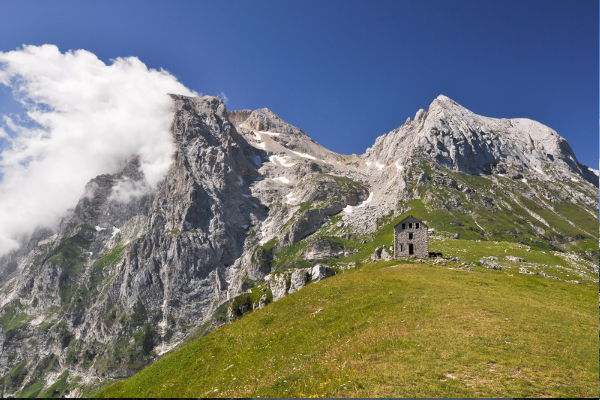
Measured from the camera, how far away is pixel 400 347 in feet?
96.4

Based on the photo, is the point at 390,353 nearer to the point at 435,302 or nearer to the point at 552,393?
the point at 552,393

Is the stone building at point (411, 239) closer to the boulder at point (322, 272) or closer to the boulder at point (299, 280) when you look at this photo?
the boulder at point (322, 272)

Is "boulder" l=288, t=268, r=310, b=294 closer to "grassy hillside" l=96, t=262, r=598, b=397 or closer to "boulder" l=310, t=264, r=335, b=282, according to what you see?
"boulder" l=310, t=264, r=335, b=282

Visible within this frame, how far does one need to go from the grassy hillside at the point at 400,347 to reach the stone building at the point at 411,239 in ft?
123

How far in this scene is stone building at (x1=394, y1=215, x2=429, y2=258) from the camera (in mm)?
93625

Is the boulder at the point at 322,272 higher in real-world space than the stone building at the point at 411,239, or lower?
lower

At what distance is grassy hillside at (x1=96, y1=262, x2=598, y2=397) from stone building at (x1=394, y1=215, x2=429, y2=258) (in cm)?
3736

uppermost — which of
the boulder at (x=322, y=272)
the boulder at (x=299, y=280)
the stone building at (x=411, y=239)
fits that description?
the stone building at (x=411, y=239)

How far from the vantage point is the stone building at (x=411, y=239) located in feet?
307

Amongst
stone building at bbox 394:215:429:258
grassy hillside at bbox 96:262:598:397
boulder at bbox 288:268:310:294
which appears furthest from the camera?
boulder at bbox 288:268:310:294

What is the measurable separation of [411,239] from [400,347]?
68.0 meters

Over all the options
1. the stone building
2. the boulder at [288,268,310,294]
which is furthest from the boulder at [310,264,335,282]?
the stone building

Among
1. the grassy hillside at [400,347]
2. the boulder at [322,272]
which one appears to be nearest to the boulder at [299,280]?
the boulder at [322,272]

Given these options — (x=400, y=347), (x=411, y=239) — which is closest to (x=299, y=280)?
(x=411, y=239)
